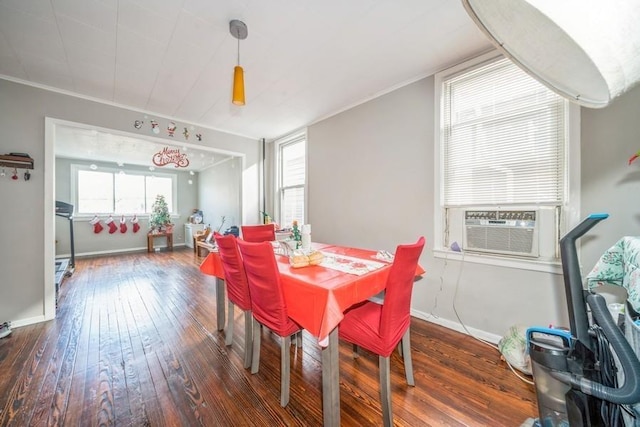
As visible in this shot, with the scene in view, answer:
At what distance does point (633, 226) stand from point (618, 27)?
1.79 m

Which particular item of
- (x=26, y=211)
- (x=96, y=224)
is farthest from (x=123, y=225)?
(x=26, y=211)

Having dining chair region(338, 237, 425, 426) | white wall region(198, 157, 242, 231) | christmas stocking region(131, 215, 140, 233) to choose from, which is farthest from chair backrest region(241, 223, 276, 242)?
christmas stocking region(131, 215, 140, 233)

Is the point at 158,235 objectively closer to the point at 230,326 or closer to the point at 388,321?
the point at 230,326

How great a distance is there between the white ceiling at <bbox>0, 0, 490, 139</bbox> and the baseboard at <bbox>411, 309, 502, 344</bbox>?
8.18 ft

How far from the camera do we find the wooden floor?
136 cm

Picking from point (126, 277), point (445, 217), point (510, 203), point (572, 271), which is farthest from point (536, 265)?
point (126, 277)

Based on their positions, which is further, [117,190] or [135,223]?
[135,223]

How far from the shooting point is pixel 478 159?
85.6 inches

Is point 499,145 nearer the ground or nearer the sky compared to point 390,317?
nearer the sky

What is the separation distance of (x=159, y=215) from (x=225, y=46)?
607 cm

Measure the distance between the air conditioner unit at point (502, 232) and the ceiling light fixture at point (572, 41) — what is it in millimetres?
1438

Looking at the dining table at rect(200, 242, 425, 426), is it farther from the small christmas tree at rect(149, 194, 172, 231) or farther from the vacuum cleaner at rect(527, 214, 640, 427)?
the small christmas tree at rect(149, 194, 172, 231)

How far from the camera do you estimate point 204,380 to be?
5.38ft

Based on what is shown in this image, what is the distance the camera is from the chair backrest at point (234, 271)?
68.8 inches
